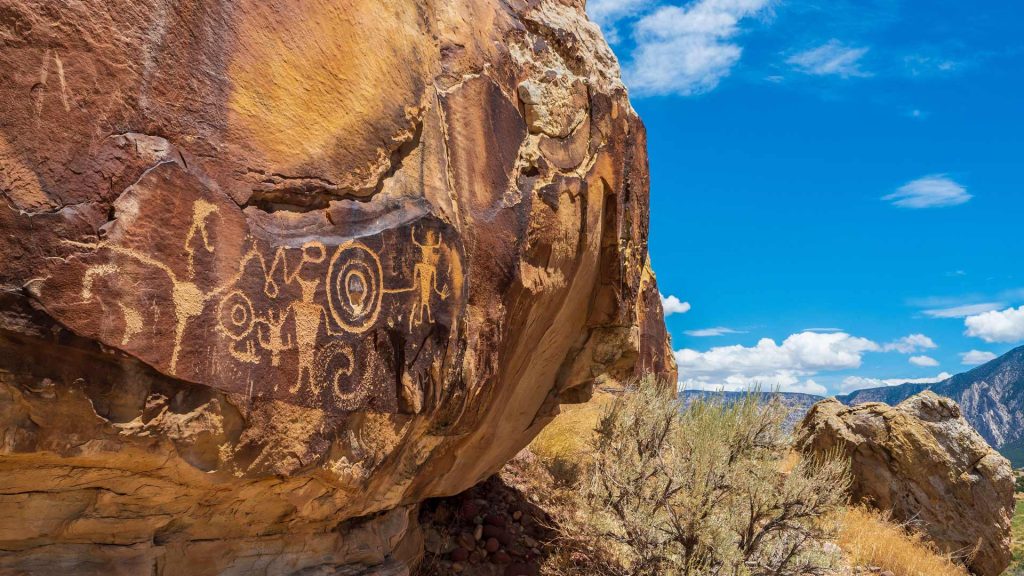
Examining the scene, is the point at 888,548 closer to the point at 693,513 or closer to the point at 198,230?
the point at 693,513

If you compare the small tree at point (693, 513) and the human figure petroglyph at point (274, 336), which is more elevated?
the human figure petroglyph at point (274, 336)

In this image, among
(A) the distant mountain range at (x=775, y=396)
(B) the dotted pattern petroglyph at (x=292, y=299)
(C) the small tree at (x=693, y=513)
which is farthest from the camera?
(A) the distant mountain range at (x=775, y=396)

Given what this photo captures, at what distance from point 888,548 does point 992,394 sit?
153426mm

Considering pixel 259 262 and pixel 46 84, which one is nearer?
pixel 46 84

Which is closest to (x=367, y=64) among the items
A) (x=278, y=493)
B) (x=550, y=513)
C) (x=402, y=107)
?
(x=402, y=107)

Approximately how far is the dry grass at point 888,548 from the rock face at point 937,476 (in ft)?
1.09

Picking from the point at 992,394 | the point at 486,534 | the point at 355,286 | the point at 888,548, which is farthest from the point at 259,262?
the point at 992,394

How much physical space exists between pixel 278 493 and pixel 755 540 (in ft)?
12.8

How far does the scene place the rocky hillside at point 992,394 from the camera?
391ft

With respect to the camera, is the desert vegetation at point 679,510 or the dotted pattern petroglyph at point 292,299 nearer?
the dotted pattern petroglyph at point 292,299

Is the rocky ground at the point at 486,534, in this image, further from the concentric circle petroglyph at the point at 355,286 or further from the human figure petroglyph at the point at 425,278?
the concentric circle petroglyph at the point at 355,286

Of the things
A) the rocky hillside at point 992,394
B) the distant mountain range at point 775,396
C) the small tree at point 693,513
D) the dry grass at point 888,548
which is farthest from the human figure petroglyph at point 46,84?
the rocky hillside at point 992,394

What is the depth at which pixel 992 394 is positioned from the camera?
134 m

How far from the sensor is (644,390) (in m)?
8.88
